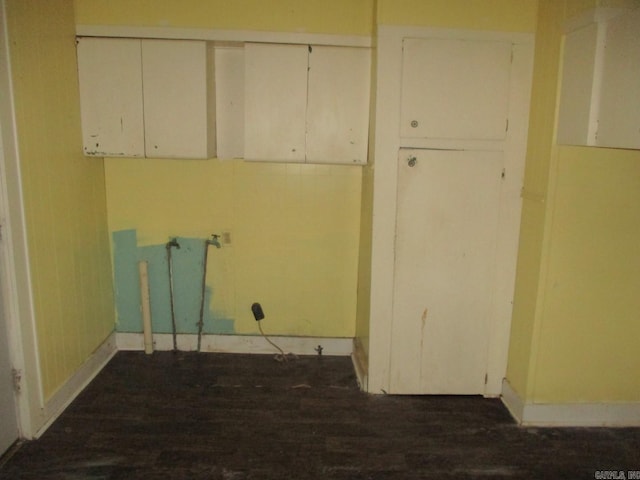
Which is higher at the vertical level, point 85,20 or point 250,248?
point 85,20

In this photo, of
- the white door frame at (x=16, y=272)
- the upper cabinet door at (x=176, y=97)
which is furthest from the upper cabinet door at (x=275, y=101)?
the white door frame at (x=16, y=272)

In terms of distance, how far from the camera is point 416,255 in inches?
104

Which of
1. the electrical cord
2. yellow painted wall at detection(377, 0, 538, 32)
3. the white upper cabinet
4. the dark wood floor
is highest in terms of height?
yellow painted wall at detection(377, 0, 538, 32)

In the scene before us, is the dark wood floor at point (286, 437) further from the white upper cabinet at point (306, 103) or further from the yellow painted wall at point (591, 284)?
the white upper cabinet at point (306, 103)

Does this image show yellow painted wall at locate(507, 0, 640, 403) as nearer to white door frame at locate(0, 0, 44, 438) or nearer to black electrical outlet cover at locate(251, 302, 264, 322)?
black electrical outlet cover at locate(251, 302, 264, 322)

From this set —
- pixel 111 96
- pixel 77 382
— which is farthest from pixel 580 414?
pixel 111 96

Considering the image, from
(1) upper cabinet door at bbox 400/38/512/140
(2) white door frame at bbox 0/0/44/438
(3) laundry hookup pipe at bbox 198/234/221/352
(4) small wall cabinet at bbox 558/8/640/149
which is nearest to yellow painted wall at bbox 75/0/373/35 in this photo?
(1) upper cabinet door at bbox 400/38/512/140

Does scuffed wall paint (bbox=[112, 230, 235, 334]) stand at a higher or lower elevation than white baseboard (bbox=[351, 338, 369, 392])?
higher

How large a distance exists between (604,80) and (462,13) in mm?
859

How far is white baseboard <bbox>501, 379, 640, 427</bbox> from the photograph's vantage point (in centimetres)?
249

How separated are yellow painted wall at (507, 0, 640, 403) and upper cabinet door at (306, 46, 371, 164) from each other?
0.96 meters

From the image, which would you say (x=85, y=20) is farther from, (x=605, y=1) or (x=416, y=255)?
(x=605, y=1)


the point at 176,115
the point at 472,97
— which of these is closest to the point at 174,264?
the point at 176,115

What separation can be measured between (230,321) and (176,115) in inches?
57.3
